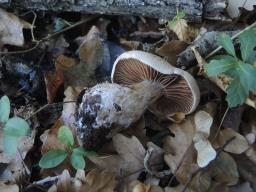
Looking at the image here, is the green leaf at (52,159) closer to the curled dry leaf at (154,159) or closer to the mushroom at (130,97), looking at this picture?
the mushroom at (130,97)

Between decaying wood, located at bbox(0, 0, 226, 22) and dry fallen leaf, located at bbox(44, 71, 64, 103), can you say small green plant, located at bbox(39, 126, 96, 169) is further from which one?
decaying wood, located at bbox(0, 0, 226, 22)

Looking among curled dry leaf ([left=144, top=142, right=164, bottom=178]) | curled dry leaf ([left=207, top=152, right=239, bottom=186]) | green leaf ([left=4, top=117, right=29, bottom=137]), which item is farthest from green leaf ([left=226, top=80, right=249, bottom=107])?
green leaf ([left=4, top=117, right=29, bottom=137])

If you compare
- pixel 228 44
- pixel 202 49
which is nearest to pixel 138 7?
pixel 202 49

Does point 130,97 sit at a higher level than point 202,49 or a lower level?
lower

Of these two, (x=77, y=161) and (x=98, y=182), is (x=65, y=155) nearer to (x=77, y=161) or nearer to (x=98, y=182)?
(x=77, y=161)

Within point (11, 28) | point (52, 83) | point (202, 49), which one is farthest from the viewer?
point (11, 28)

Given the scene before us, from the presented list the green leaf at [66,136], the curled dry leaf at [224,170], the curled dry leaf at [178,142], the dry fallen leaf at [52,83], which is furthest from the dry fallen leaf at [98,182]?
the dry fallen leaf at [52,83]

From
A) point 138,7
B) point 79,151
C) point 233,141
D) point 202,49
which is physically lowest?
point 79,151

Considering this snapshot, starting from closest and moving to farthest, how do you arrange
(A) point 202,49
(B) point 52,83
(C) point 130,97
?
(C) point 130,97
(A) point 202,49
(B) point 52,83
